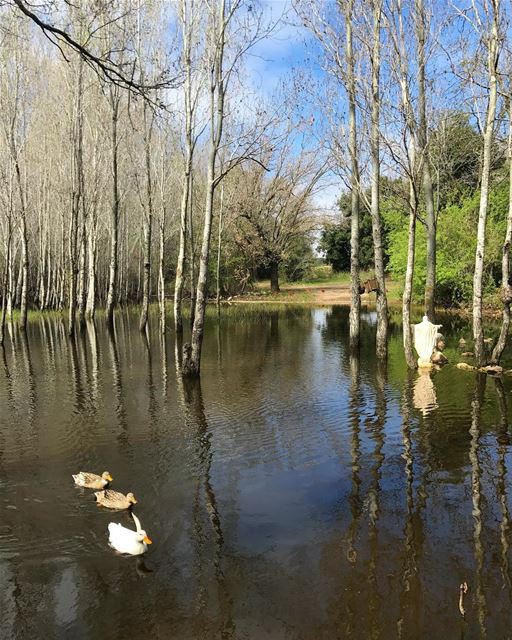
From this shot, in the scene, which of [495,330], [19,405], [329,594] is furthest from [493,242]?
[329,594]

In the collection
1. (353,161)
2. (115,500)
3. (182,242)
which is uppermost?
(353,161)

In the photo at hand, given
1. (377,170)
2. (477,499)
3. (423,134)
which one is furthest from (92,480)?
(423,134)

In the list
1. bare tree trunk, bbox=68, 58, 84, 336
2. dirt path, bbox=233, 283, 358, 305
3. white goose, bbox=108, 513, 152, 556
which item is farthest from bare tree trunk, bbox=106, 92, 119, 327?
white goose, bbox=108, 513, 152, 556

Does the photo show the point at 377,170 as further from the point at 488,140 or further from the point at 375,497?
the point at 375,497

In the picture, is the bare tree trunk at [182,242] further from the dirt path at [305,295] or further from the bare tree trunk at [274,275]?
the bare tree trunk at [274,275]

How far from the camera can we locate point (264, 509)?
5.75 metres

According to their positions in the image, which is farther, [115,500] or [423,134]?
[423,134]

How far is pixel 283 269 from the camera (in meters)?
48.6

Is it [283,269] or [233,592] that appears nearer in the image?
[233,592]

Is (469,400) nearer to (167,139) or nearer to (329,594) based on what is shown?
(329,594)

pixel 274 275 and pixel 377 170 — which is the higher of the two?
pixel 377 170

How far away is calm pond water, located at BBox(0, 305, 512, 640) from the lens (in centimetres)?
401

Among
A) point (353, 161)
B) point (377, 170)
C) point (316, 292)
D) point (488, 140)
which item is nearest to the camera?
point (488, 140)

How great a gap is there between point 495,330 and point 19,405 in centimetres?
1618
